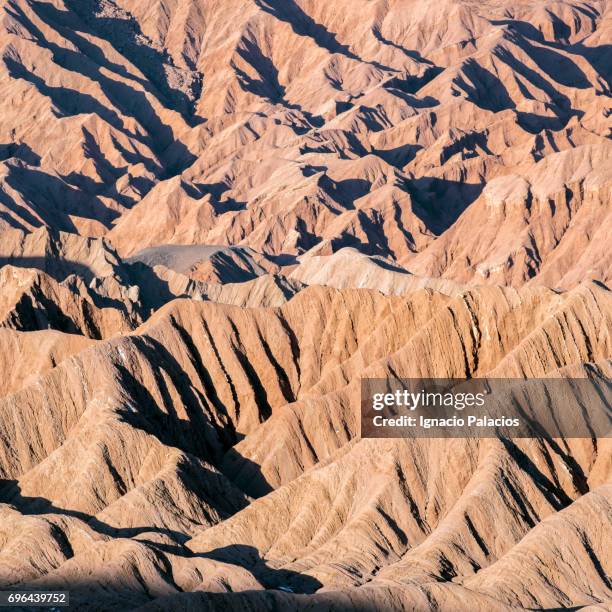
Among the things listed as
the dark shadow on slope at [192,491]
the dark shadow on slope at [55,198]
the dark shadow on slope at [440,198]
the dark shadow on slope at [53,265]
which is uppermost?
the dark shadow on slope at [440,198]

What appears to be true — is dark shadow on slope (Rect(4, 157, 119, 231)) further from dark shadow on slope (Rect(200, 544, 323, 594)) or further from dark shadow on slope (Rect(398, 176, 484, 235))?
dark shadow on slope (Rect(200, 544, 323, 594))

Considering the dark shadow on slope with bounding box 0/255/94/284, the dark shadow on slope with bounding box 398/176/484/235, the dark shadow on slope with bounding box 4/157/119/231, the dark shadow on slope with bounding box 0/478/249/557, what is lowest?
the dark shadow on slope with bounding box 0/478/249/557

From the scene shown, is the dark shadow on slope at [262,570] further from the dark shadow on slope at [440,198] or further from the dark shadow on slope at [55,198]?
the dark shadow on slope at [440,198]

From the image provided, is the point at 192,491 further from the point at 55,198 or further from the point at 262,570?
the point at 55,198

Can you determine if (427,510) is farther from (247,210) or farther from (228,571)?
(247,210)

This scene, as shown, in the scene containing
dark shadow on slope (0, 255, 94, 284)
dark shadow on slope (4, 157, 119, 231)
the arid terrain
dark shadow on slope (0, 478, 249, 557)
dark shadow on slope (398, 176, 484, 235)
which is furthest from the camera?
dark shadow on slope (398, 176, 484, 235)

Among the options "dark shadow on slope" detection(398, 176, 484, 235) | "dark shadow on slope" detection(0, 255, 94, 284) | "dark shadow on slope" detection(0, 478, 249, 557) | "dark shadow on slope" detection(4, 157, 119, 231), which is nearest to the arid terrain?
"dark shadow on slope" detection(0, 478, 249, 557)

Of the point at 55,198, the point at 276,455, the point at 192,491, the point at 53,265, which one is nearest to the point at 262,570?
the point at 192,491

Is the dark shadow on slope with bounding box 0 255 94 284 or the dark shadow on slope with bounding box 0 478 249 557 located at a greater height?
the dark shadow on slope with bounding box 0 255 94 284

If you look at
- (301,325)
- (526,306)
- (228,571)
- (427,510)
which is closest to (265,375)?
(301,325)

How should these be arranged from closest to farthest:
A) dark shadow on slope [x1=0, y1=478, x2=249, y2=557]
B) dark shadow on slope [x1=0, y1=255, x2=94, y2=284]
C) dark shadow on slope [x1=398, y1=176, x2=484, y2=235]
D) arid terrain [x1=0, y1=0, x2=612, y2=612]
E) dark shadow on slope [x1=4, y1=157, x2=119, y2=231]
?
arid terrain [x1=0, y1=0, x2=612, y2=612] → dark shadow on slope [x1=0, y1=478, x2=249, y2=557] → dark shadow on slope [x1=0, y1=255, x2=94, y2=284] → dark shadow on slope [x1=4, y1=157, x2=119, y2=231] → dark shadow on slope [x1=398, y1=176, x2=484, y2=235]

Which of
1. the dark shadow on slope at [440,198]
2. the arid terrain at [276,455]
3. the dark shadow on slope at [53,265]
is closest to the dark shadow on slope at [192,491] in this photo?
the arid terrain at [276,455]
